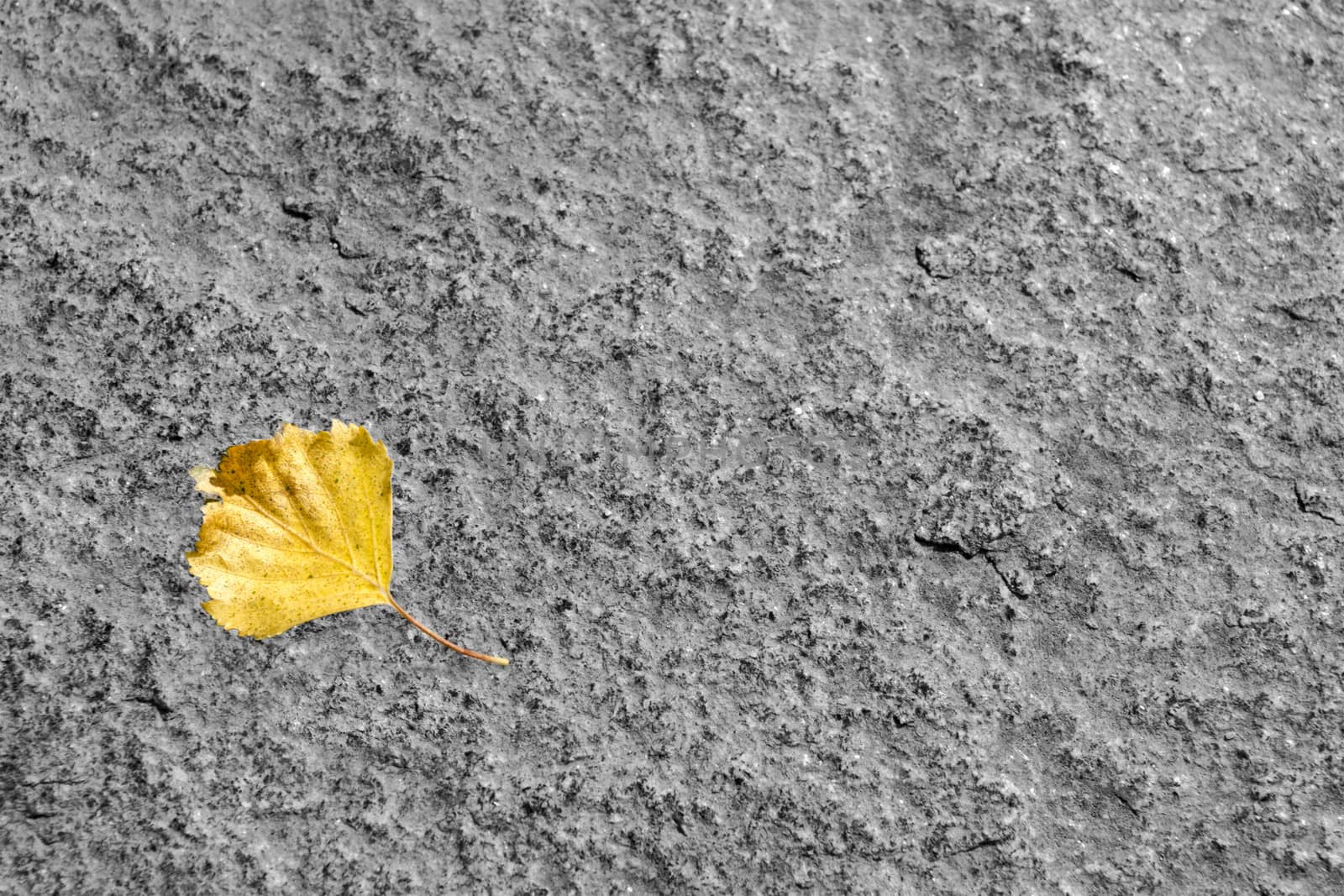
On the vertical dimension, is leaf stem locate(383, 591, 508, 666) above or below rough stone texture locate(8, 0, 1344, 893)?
below

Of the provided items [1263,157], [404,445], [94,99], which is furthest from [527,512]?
[1263,157]

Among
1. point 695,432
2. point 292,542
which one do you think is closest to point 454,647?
point 292,542

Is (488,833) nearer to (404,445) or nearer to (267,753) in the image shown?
(267,753)

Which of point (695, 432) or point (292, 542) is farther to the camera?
point (695, 432)

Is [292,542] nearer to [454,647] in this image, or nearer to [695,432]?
[454,647]
